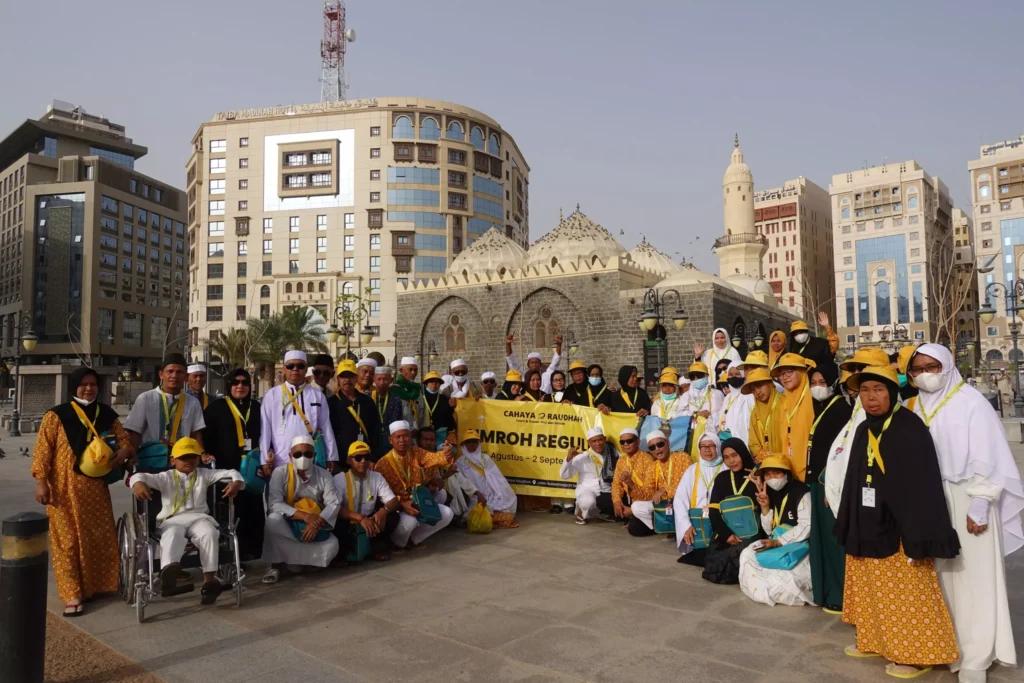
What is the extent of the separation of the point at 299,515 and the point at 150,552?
47.4 inches

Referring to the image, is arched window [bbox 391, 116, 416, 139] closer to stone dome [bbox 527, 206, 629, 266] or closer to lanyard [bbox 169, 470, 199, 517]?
stone dome [bbox 527, 206, 629, 266]

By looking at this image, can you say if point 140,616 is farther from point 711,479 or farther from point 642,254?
point 642,254

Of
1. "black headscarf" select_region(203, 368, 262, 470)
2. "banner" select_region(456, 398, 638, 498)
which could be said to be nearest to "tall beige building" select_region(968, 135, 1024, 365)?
Answer: "banner" select_region(456, 398, 638, 498)

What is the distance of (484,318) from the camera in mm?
34719

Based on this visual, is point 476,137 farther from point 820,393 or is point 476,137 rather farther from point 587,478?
point 820,393

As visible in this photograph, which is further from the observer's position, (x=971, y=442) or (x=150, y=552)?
(x=150, y=552)

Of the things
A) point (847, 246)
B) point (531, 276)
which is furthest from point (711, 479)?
point (847, 246)

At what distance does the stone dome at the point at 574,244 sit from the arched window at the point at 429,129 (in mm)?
28601

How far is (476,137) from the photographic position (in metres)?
63.8

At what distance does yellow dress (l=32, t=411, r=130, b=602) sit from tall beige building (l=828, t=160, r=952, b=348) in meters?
75.2

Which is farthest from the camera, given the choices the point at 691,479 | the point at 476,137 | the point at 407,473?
the point at 476,137

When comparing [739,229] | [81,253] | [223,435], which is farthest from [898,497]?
[81,253]

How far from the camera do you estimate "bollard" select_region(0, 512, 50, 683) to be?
11.6ft

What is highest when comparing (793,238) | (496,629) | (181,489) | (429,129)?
(429,129)
